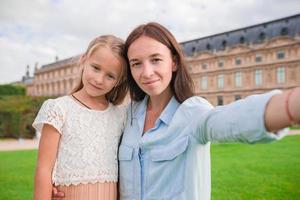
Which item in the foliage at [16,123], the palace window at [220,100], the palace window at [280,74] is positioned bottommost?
the foliage at [16,123]

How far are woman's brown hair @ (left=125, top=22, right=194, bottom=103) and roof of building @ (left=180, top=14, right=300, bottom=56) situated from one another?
107ft

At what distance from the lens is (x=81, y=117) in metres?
1.59

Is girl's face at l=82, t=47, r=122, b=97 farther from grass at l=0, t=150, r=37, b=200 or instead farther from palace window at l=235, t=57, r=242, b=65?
palace window at l=235, t=57, r=242, b=65

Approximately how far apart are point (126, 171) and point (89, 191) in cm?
21

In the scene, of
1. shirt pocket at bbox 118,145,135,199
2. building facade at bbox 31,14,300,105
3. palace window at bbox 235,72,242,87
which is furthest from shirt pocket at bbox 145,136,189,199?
palace window at bbox 235,72,242,87

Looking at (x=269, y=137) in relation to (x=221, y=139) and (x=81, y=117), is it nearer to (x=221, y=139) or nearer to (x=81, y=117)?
Result: (x=221, y=139)

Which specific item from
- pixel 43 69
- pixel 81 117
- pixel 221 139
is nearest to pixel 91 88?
pixel 81 117

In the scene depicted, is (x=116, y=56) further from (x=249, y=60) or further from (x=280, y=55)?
(x=249, y=60)

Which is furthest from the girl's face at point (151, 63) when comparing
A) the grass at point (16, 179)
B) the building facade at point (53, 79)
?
the building facade at point (53, 79)

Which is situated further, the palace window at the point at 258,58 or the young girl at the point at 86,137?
the palace window at the point at 258,58

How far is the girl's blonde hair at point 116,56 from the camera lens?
63.2 inches

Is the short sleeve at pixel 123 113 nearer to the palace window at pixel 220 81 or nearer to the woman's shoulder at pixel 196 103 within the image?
the woman's shoulder at pixel 196 103

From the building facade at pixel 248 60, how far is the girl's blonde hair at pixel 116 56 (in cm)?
2735

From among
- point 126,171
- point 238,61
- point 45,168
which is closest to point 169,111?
point 126,171
